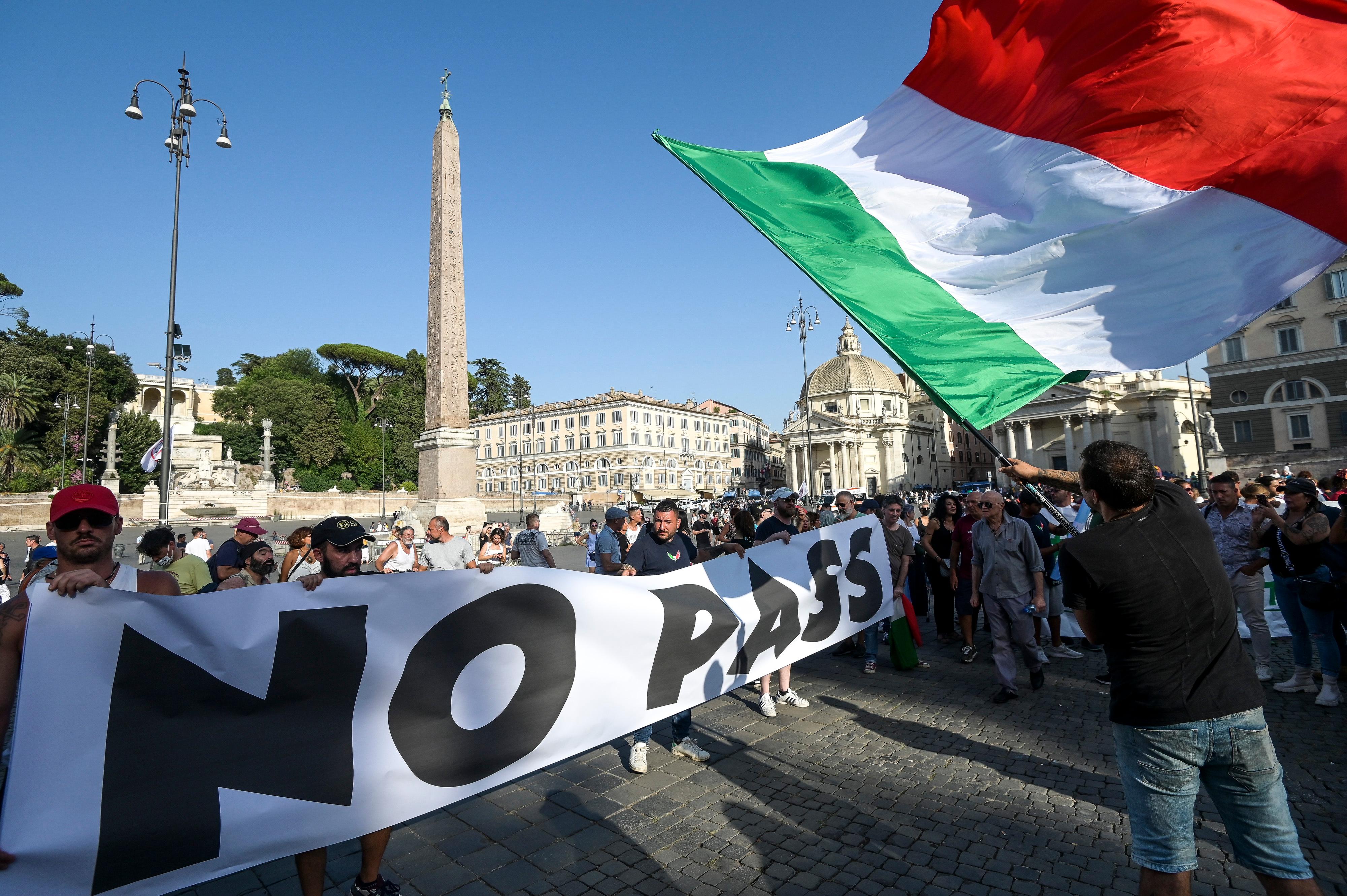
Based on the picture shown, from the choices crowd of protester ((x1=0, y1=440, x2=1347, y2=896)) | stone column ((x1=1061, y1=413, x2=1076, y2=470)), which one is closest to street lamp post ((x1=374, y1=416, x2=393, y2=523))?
crowd of protester ((x1=0, y1=440, x2=1347, y2=896))

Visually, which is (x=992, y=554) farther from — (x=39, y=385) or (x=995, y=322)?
(x=39, y=385)

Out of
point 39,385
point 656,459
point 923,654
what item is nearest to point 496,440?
point 656,459

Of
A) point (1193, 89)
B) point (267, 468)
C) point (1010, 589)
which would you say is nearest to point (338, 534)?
point (1193, 89)

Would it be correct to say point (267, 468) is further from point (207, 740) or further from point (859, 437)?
point (859, 437)

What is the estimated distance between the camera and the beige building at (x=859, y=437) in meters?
91.0

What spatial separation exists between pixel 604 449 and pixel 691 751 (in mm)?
77132

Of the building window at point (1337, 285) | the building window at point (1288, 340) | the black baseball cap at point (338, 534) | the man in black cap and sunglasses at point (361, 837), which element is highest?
the building window at point (1337, 285)

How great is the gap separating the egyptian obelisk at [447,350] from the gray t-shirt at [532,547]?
787 centimetres

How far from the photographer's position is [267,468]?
Answer: 51.8 m

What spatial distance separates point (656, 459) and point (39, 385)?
5591 centimetres

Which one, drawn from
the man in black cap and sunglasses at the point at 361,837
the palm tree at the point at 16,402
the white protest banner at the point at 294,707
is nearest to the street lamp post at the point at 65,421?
the palm tree at the point at 16,402

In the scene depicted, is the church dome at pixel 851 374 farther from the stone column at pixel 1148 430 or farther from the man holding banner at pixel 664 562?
the man holding banner at pixel 664 562

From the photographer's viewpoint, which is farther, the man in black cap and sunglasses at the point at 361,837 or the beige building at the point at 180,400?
the beige building at the point at 180,400

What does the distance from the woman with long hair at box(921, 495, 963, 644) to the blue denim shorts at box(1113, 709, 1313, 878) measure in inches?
245
